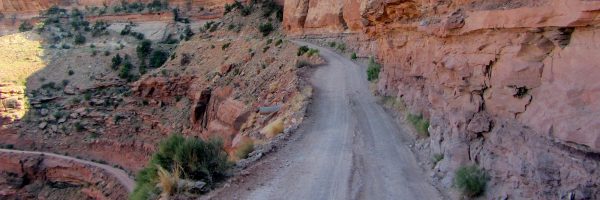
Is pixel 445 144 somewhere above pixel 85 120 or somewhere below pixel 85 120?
above

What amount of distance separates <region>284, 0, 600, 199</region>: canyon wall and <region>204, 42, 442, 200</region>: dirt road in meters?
0.73

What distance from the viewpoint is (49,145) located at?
34.0 m

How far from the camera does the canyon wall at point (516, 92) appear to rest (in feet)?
18.9

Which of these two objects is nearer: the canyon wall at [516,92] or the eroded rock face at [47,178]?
the canyon wall at [516,92]

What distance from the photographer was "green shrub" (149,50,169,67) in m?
42.7

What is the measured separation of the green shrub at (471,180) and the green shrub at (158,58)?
3765 centimetres

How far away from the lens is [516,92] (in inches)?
279

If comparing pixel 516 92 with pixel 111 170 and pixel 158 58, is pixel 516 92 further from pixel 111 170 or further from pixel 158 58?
pixel 158 58

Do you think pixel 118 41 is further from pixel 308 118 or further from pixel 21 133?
pixel 308 118

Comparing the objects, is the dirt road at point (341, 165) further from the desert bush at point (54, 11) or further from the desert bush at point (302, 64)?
the desert bush at point (54, 11)

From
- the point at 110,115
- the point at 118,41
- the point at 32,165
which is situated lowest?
the point at 32,165

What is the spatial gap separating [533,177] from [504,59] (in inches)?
70.5

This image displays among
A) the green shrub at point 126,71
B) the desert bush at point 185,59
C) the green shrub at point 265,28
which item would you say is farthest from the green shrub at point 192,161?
the green shrub at point 126,71

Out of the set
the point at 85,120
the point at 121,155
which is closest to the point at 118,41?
the point at 85,120
